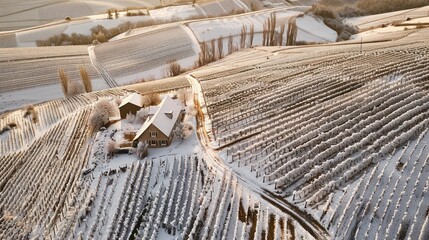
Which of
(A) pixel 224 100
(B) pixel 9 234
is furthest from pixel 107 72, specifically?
(B) pixel 9 234

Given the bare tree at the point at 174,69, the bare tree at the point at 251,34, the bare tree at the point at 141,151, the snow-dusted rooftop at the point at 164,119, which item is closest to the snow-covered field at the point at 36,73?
the bare tree at the point at 174,69

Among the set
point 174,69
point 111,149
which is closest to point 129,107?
point 111,149

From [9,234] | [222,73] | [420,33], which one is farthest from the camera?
[420,33]

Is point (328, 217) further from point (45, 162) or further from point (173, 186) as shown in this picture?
point (45, 162)

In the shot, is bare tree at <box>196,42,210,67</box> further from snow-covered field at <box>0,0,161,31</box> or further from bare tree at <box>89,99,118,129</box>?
snow-covered field at <box>0,0,161,31</box>

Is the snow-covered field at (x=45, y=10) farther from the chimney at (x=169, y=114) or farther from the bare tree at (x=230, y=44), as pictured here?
the chimney at (x=169, y=114)

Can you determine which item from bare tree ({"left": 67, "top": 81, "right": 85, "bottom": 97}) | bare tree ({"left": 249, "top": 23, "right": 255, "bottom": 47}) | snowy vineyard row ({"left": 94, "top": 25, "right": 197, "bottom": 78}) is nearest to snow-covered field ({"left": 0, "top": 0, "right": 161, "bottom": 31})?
snowy vineyard row ({"left": 94, "top": 25, "right": 197, "bottom": 78})
